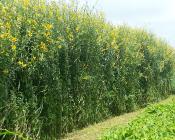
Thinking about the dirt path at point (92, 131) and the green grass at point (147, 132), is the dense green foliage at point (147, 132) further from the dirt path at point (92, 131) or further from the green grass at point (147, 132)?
the dirt path at point (92, 131)

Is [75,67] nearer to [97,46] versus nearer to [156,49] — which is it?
[97,46]

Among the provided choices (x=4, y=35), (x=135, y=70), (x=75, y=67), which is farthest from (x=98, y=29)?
(x=4, y=35)

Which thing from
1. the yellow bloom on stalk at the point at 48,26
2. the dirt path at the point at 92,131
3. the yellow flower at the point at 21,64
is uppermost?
the yellow bloom on stalk at the point at 48,26

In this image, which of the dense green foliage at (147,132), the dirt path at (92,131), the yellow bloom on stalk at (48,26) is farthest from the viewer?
the dirt path at (92,131)

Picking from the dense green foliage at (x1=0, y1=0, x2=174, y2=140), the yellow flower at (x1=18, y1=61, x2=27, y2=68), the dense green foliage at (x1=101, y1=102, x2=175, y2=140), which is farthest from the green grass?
the dense green foliage at (x1=0, y1=0, x2=174, y2=140)

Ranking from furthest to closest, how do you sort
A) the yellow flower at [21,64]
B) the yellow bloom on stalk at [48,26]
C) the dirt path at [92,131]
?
the dirt path at [92,131] < the yellow bloom on stalk at [48,26] < the yellow flower at [21,64]

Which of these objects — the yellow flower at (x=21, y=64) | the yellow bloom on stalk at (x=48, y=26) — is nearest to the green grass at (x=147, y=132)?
the yellow flower at (x=21, y=64)

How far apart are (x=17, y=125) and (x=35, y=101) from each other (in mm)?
1068

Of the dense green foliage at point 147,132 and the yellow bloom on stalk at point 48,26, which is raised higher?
the yellow bloom on stalk at point 48,26

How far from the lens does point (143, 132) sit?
564 centimetres

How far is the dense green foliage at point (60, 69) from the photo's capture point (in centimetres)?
863

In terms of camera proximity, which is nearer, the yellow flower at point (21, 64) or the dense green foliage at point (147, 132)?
the dense green foliage at point (147, 132)

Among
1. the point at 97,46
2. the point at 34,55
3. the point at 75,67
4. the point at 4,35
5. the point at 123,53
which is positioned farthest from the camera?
the point at 123,53

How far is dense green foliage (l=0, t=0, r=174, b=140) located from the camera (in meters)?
8.63
